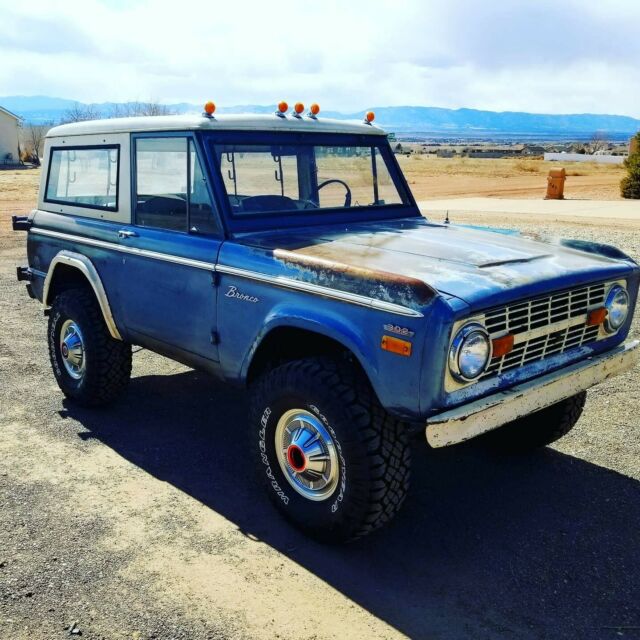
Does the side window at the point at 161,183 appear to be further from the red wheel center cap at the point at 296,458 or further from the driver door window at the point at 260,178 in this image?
the red wheel center cap at the point at 296,458

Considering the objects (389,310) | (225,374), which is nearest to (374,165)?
(225,374)

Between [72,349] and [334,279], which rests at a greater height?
[334,279]

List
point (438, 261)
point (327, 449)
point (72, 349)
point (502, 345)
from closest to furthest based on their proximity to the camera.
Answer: point (502, 345) < point (327, 449) < point (438, 261) < point (72, 349)

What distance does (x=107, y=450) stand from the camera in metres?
4.36

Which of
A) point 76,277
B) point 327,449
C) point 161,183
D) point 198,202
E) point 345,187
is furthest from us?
point 76,277

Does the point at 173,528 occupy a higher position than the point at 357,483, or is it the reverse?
the point at 357,483

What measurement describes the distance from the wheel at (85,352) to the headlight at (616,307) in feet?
10.0

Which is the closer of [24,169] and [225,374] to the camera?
[225,374]

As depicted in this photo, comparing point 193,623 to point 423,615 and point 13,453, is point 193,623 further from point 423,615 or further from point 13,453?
point 13,453

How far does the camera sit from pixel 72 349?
492 cm

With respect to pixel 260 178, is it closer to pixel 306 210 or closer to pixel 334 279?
pixel 306 210

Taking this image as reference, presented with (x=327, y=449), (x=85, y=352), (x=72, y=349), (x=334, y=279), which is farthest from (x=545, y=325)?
(x=72, y=349)

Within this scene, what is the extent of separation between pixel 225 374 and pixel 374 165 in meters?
1.86

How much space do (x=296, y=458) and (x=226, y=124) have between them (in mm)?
1923
